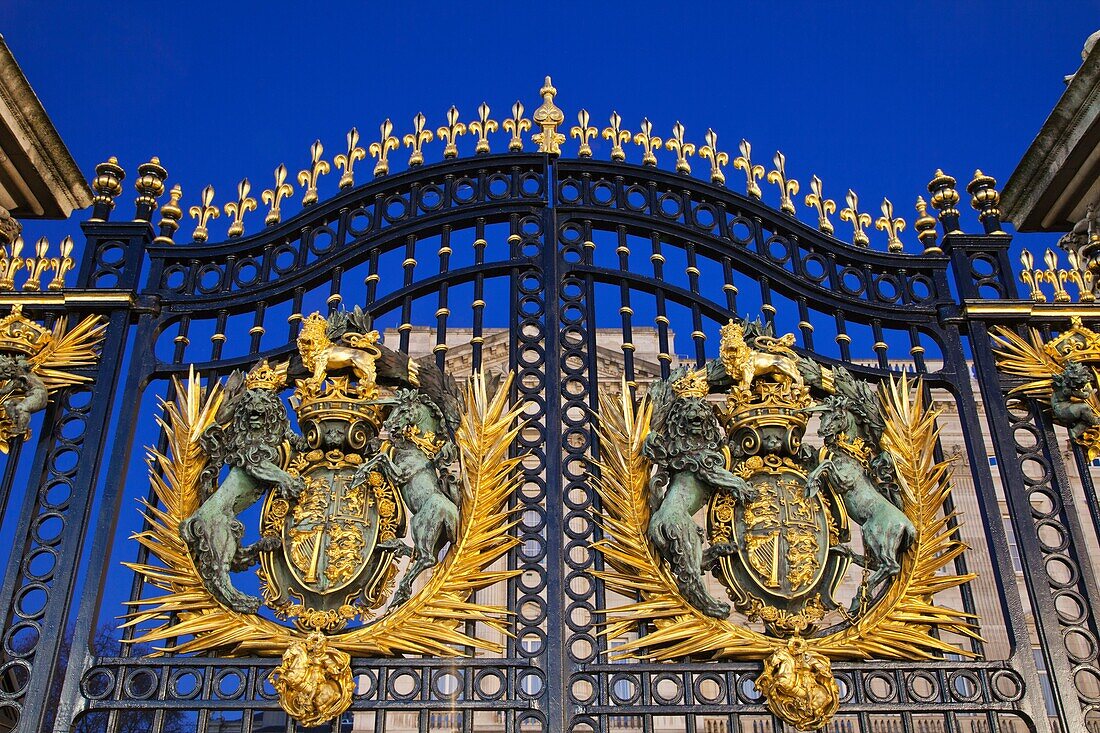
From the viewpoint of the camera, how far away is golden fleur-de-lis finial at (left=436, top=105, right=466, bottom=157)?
8.00 metres

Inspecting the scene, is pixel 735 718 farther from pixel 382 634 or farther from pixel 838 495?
pixel 382 634

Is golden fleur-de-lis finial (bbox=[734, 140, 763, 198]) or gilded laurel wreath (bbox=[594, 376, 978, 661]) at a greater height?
golden fleur-de-lis finial (bbox=[734, 140, 763, 198])

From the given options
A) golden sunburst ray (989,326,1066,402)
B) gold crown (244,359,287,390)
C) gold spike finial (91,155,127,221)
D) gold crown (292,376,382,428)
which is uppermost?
gold spike finial (91,155,127,221)

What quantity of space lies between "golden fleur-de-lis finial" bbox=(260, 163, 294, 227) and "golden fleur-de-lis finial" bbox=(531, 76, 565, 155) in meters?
1.87

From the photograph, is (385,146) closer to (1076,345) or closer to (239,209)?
(239,209)

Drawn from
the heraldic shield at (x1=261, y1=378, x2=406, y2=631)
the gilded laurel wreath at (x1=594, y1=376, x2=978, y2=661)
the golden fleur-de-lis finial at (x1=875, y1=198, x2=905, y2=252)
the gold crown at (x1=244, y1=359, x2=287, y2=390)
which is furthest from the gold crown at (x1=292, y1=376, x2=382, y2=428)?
the golden fleur-de-lis finial at (x1=875, y1=198, x2=905, y2=252)

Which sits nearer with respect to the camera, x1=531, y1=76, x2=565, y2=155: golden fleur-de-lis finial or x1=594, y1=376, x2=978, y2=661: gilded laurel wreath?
x1=594, y1=376, x2=978, y2=661: gilded laurel wreath

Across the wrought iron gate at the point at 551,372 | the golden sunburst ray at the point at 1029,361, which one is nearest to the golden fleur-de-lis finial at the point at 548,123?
the wrought iron gate at the point at 551,372

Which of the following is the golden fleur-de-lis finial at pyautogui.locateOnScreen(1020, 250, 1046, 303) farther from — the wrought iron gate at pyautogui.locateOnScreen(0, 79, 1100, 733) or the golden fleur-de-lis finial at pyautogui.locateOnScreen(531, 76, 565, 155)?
the golden fleur-de-lis finial at pyautogui.locateOnScreen(531, 76, 565, 155)

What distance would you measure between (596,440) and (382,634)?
183 centimetres

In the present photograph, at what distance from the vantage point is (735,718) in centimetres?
609

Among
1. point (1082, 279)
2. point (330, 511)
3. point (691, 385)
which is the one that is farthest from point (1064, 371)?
point (330, 511)

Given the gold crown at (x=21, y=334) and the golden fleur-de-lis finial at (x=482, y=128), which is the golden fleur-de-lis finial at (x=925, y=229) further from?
the gold crown at (x=21, y=334)

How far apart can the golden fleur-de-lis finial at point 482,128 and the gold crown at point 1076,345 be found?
168 inches
